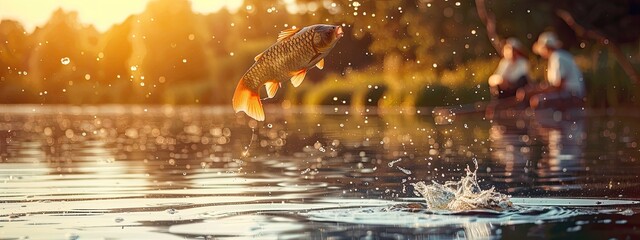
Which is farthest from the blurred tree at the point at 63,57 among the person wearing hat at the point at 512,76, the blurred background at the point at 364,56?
the person wearing hat at the point at 512,76

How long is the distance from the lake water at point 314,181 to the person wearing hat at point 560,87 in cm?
213

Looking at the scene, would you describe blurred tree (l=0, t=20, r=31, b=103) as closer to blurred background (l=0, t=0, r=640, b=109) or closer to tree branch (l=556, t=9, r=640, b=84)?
blurred background (l=0, t=0, r=640, b=109)

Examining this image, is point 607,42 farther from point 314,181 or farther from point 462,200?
point 462,200

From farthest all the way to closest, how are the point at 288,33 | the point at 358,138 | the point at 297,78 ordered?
the point at 358,138 → the point at 297,78 → the point at 288,33

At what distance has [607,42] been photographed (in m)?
39.2

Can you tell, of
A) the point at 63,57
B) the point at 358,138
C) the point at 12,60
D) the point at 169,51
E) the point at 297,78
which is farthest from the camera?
the point at 12,60

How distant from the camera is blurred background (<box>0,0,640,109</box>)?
136 feet

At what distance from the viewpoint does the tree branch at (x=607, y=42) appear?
1339 inches

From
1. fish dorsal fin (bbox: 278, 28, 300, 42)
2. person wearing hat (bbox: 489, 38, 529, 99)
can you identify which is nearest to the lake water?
fish dorsal fin (bbox: 278, 28, 300, 42)

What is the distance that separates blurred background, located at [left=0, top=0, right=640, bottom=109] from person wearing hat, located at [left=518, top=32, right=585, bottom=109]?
1580 millimetres

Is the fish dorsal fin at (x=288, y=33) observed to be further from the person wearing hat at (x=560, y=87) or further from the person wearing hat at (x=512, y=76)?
the person wearing hat at (x=512, y=76)

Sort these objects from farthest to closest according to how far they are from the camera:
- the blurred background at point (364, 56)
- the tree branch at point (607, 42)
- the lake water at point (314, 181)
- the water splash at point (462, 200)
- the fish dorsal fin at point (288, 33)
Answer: the blurred background at point (364, 56) < the tree branch at point (607, 42) < the water splash at point (462, 200) < the fish dorsal fin at point (288, 33) < the lake water at point (314, 181)

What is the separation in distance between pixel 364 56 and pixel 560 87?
37.2 meters

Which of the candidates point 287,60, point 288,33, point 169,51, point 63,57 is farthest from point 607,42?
point 63,57
